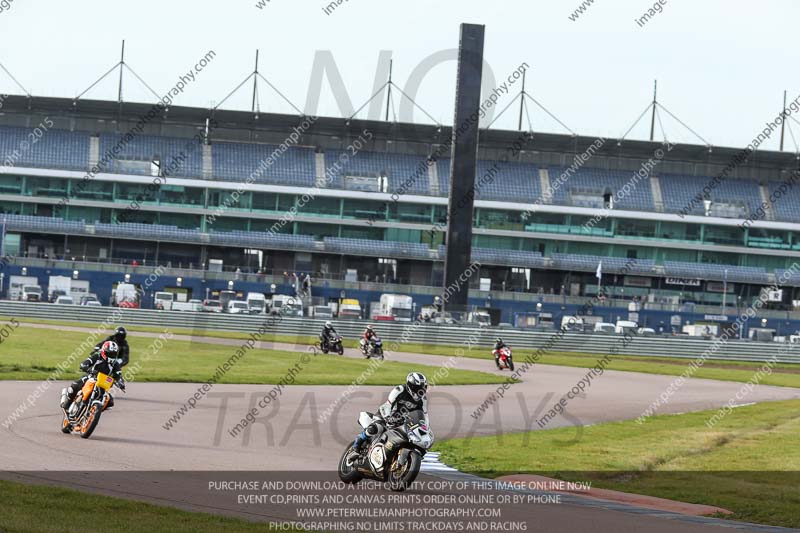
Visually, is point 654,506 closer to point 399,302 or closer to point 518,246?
point 399,302

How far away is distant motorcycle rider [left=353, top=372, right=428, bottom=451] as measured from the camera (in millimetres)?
14984

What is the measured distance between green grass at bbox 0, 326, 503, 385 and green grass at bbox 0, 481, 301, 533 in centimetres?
1691

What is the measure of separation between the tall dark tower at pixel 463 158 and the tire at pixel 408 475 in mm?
48958

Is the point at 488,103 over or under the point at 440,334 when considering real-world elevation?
over

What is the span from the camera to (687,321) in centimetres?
8869

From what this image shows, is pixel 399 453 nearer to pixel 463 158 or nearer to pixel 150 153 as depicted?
pixel 463 158

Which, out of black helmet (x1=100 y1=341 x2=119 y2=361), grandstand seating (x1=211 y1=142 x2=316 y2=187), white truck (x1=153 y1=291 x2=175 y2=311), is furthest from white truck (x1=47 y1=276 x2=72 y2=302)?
black helmet (x1=100 y1=341 x2=119 y2=361)

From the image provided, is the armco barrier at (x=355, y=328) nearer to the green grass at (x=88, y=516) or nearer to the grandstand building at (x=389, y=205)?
the grandstand building at (x=389, y=205)

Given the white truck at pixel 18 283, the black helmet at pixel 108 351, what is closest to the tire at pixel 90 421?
the black helmet at pixel 108 351

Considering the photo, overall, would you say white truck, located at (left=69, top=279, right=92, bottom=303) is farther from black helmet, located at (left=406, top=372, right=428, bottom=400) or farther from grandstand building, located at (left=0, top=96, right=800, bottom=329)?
black helmet, located at (left=406, top=372, right=428, bottom=400)

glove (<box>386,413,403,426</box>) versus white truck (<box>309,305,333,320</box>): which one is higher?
white truck (<box>309,305,333,320</box>)

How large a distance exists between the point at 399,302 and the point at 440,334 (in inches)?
754

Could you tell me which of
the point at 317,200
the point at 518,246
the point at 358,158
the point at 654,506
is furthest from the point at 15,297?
the point at 654,506

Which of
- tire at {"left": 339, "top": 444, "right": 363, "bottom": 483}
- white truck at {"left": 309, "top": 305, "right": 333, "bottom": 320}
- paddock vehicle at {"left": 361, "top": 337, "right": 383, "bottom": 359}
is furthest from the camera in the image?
white truck at {"left": 309, "top": 305, "right": 333, "bottom": 320}
